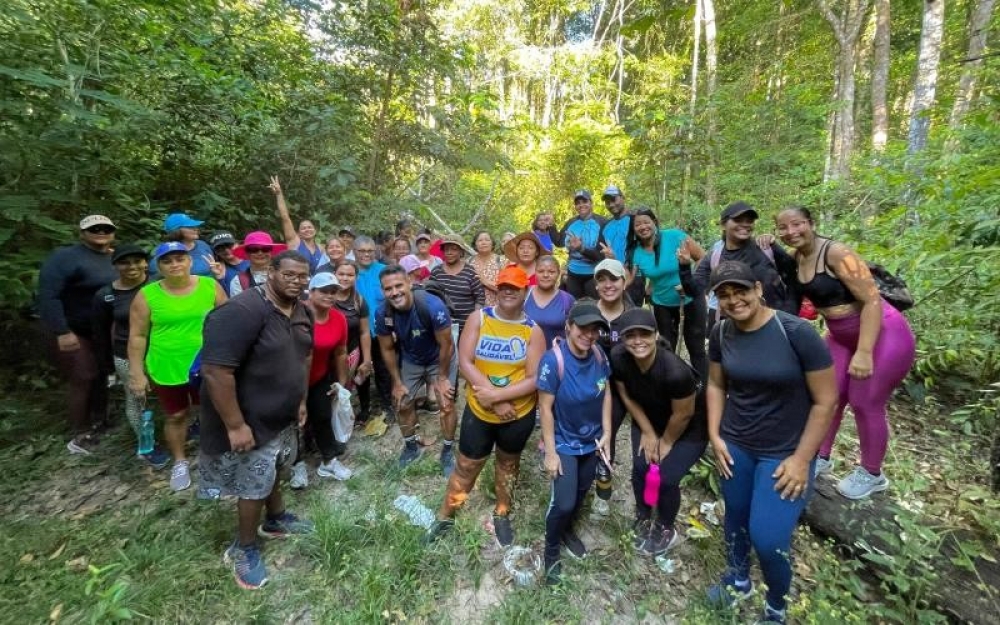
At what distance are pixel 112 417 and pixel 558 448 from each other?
5.18 m

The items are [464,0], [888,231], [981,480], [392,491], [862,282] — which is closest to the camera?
[862,282]

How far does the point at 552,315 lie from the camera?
376 centimetres

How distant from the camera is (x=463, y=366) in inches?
127

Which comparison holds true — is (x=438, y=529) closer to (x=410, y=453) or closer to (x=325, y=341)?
(x=410, y=453)

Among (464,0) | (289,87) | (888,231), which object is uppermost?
(464,0)

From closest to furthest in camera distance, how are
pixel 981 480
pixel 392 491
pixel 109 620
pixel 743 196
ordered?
pixel 109 620 → pixel 981 480 → pixel 392 491 → pixel 743 196

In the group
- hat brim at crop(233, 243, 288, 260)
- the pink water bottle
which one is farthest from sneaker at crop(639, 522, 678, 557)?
hat brim at crop(233, 243, 288, 260)

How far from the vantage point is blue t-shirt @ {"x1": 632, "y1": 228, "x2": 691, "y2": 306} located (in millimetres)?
4516

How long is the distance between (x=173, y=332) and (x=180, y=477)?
1350mm

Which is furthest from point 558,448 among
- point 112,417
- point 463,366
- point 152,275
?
point 112,417

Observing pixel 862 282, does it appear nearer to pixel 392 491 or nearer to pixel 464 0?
pixel 392 491

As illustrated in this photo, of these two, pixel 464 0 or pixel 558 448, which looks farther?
pixel 464 0

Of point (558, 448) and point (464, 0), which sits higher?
point (464, 0)

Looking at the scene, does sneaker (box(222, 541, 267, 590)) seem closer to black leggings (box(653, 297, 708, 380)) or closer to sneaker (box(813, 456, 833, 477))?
black leggings (box(653, 297, 708, 380))
